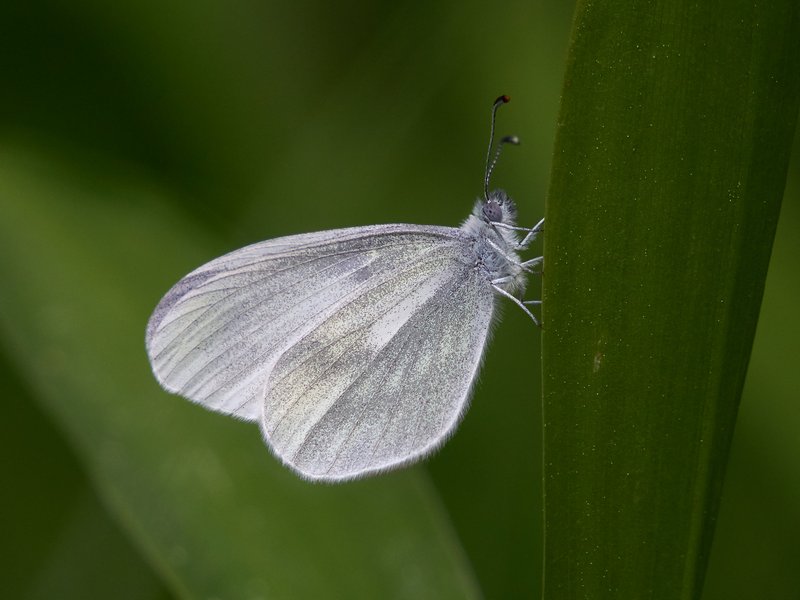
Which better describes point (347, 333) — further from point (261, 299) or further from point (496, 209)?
point (496, 209)

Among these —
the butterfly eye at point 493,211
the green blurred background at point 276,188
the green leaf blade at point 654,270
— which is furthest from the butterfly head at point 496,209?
the green leaf blade at point 654,270

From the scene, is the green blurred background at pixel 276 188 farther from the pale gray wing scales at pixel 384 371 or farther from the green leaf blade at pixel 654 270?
the green leaf blade at pixel 654 270

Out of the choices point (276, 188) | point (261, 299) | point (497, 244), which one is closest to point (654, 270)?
point (497, 244)

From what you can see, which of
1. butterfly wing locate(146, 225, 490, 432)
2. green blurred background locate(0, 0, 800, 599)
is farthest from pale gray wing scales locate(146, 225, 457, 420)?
green blurred background locate(0, 0, 800, 599)

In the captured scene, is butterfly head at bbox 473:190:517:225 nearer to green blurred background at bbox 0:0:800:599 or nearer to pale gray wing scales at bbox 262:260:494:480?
pale gray wing scales at bbox 262:260:494:480

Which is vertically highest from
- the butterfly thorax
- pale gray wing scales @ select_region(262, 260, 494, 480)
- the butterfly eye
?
the butterfly eye

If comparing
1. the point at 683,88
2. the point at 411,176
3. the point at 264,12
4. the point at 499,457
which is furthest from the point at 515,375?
the point at 264,12
